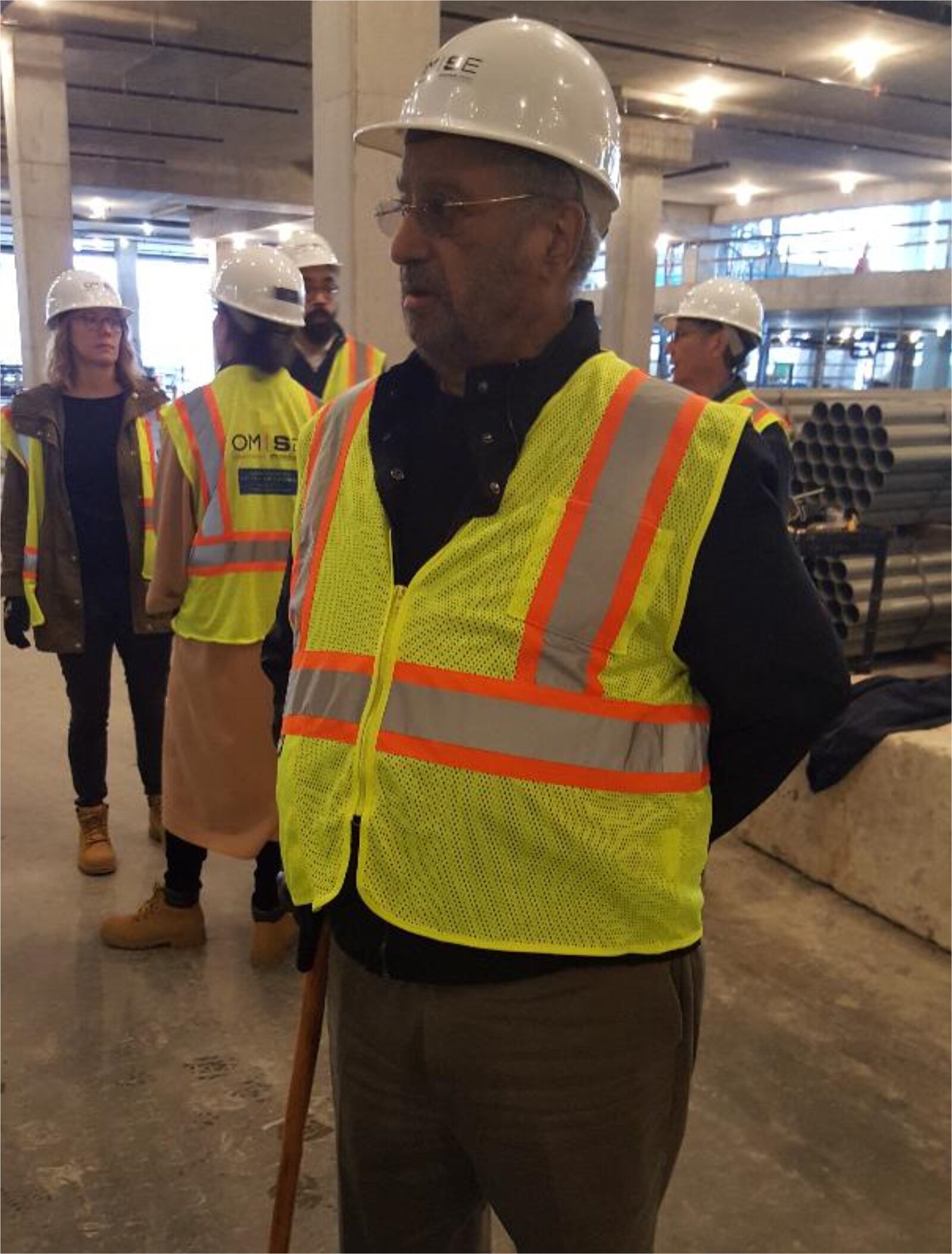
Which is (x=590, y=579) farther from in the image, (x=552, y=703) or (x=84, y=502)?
(x=84, y=502)

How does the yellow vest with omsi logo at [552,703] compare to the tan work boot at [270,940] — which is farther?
the tan work boot at [270,940]

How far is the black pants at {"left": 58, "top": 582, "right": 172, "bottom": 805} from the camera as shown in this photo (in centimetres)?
388

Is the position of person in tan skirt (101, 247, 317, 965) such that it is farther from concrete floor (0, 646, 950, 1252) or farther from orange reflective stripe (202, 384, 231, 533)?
concrete floor (0, 646, 950, 1252)

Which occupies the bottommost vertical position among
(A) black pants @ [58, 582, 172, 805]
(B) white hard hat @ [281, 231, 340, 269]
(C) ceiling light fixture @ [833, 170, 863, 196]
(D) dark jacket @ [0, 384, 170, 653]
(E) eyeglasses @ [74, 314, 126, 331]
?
(A) black pants @ [58, 582, 172, 805]

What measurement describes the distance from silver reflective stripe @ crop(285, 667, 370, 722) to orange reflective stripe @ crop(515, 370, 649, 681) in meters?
0.23

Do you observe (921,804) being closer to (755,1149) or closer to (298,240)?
(755,1149)

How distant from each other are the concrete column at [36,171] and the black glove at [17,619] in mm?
9952

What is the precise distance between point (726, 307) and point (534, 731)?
3.32m

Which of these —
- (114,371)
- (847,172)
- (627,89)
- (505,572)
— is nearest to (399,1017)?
(505,572)

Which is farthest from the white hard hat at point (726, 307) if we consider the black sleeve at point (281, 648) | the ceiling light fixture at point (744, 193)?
the ceiling light fixture at point (744, 193)

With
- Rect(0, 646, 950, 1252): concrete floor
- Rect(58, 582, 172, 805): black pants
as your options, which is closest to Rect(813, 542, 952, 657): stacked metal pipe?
Rect(0, 646, 950, 1252): concrete floor

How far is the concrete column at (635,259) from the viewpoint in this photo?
15961 millimetres

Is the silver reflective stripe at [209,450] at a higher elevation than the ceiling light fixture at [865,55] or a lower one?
lower

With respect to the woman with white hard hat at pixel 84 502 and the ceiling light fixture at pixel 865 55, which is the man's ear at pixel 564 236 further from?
the ceiling light fixture at pixel 865 55
